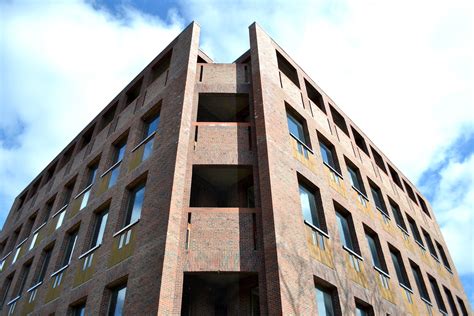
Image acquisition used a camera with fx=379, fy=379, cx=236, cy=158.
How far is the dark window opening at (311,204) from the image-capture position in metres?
14.1

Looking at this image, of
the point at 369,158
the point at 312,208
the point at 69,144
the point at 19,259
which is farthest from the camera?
the point at 69,144

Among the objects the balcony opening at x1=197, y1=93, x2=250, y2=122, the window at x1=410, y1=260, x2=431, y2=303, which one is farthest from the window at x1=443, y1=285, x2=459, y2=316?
the balcony opening at x1=197, y1=93, x2=250, y2=122

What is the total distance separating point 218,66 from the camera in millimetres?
17047

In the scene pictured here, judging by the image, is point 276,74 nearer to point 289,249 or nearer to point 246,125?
point 246,125


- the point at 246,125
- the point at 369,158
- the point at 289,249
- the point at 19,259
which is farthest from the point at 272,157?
the point at 19,259

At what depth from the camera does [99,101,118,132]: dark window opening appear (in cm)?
2205

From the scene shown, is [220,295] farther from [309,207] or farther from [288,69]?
[288,69]

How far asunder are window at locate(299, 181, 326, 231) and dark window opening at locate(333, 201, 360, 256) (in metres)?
1.27

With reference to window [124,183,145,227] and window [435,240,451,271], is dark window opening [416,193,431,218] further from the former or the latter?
window [124,183,145,227]

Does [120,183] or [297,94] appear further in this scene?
[297,94]

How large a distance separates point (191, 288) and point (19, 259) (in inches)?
543

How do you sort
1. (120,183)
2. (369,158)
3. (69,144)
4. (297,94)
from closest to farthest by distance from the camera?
1. (120,183)
2. (297,94)
3. (369,158)
4. (69,144)

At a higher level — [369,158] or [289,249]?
[369,158]

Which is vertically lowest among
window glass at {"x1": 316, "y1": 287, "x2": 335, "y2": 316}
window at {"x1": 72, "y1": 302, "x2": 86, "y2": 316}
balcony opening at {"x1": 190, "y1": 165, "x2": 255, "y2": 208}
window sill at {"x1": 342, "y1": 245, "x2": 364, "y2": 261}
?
window glass at {"x1": 316, "y1": 287, "x2": 335, "y2": 316}
